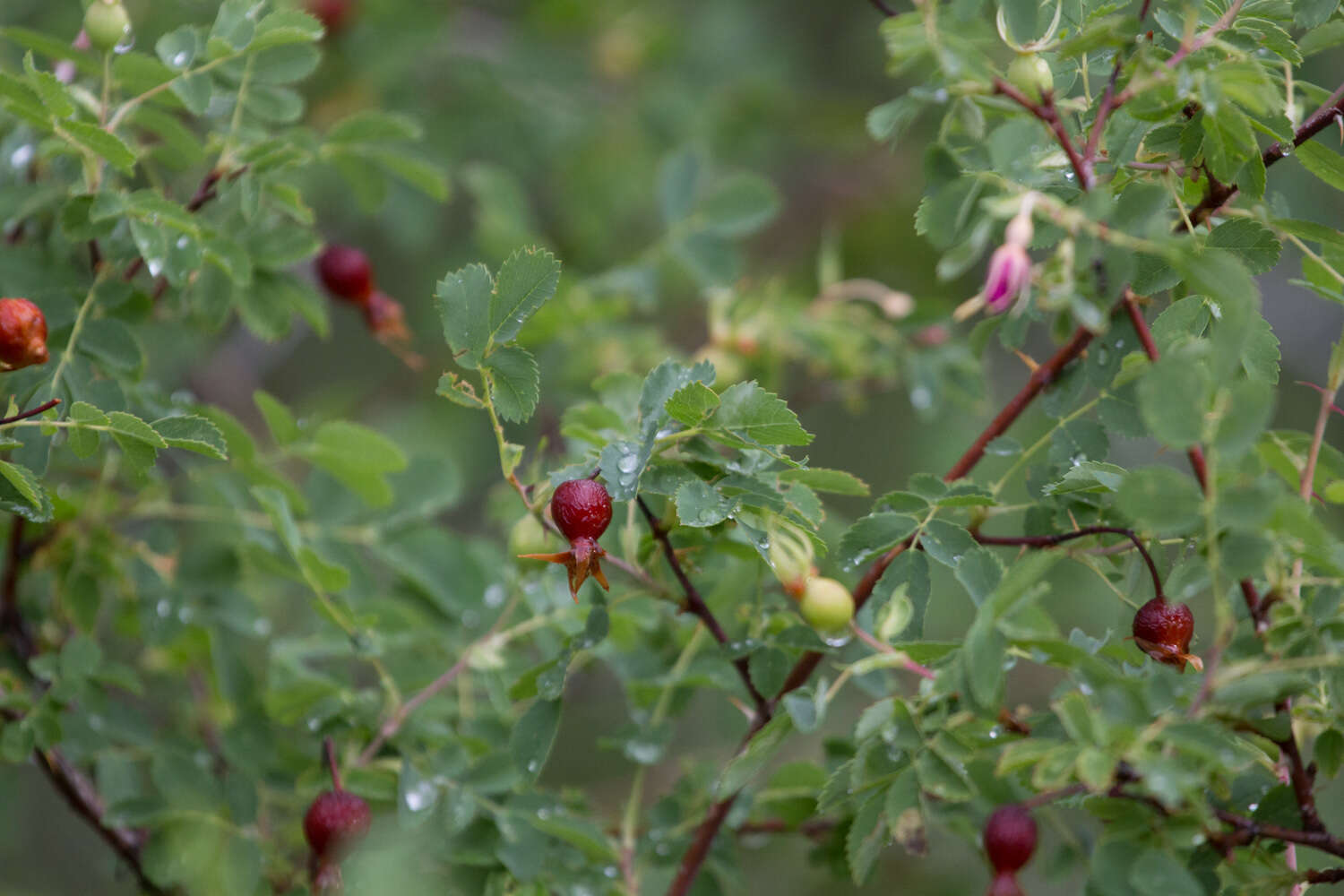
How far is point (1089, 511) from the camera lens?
1142 millimetres

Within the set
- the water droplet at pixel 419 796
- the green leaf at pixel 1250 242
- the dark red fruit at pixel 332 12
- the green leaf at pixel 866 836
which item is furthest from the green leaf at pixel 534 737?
the dark red fruit at pixel 332 12

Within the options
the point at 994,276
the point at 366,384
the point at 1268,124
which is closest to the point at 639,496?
the point at 994,276

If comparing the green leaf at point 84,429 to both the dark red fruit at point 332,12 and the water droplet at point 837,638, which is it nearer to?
the water droplet at point 837,638

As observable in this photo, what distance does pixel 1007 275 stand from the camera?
2.87 feet

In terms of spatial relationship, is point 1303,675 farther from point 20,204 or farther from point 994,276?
point 20,204

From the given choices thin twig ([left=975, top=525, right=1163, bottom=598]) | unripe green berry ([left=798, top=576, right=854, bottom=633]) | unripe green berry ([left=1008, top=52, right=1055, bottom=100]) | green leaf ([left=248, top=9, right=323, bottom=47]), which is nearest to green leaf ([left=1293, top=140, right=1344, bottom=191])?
unripe green berry ([left=1008, top=52, right=1055, bottom=100])

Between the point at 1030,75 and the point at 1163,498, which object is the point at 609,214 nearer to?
the point at 1030,75

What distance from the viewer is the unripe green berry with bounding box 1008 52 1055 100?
0.98 m

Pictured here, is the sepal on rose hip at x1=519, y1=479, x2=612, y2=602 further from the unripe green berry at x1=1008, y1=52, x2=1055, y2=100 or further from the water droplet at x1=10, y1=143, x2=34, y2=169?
the water droplet at x1=10, y1=143, x2=34, y2=169

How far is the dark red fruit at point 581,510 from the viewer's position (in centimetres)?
99

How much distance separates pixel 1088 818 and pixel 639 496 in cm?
96

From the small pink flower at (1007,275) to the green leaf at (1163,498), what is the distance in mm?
172

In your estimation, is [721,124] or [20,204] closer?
[20,204]

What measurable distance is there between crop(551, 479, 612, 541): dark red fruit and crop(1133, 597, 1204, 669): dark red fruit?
50 cm
